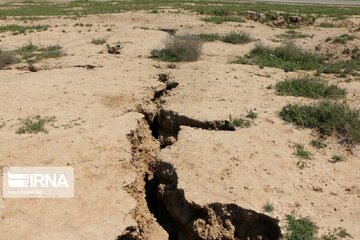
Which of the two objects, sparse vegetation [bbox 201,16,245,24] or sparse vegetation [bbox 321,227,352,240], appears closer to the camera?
sparse vegetation [bbox 321,227,352,240]

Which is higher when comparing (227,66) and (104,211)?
(227,66)

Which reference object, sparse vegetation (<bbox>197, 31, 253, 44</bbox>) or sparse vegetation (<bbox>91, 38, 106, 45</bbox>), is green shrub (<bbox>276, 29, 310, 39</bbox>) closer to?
sparse vegetation (<bbox>197, 31, 253, 44</bbox>)

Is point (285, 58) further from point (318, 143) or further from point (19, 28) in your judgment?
point (19, 28)

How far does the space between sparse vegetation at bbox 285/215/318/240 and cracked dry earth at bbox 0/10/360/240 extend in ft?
0.34

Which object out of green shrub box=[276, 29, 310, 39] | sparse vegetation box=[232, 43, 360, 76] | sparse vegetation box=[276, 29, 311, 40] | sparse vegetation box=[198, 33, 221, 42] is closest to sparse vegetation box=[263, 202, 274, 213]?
sparse vegetation box=[232, 43, 360, 76]

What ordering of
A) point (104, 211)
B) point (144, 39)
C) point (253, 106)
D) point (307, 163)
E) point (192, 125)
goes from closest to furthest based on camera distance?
point (104, 211) → point (307, 163) → point (192, 125) → point (253, 106) → point (144, 39)

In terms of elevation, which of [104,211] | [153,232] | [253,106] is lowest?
[153,232]

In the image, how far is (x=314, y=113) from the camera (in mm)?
7398

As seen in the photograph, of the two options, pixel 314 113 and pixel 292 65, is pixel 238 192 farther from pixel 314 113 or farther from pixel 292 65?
pixel 292 65

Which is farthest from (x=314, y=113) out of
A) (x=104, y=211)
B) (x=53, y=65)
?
(x=53, y=65)

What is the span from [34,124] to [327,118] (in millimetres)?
5040

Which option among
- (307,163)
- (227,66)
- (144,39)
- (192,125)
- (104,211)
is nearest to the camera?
(104,211)

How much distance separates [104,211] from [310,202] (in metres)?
2.55

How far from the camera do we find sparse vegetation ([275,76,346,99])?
8664 mm
